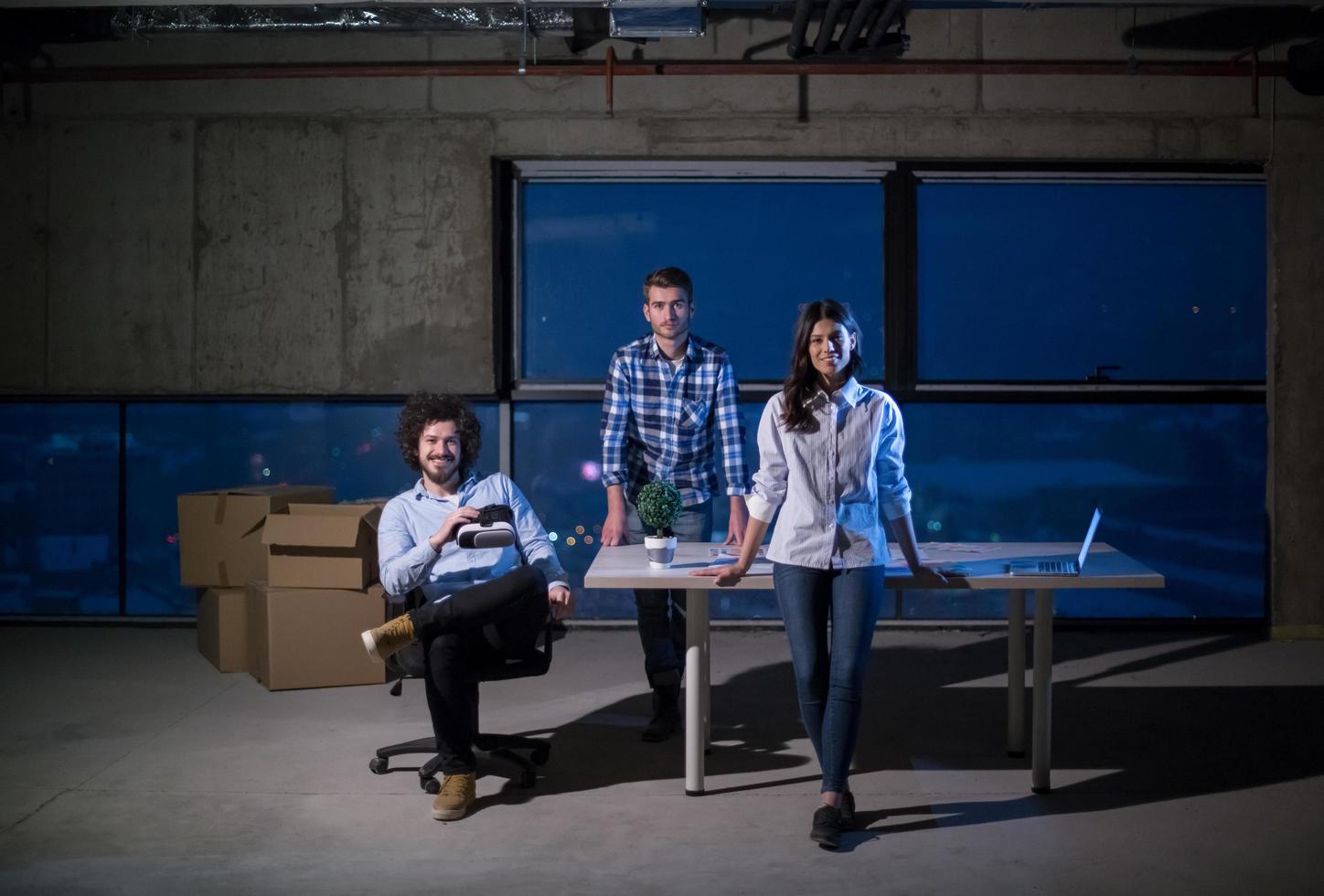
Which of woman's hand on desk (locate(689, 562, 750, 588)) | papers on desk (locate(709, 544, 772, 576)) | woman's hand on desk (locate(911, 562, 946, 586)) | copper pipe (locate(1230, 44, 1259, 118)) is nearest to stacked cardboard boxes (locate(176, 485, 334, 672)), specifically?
papers on desk (locate(709, 544, 772, 576))

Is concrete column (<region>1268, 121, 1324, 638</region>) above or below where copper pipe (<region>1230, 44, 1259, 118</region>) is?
below

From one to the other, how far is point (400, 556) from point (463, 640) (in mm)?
319

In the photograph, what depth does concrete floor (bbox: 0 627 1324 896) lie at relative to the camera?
317 cm

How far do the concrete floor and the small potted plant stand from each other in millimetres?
709

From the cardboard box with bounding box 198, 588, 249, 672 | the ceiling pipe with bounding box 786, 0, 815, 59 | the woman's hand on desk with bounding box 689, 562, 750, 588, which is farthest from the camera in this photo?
the ceiling pipe with bounding box 786, 0, 815, 59

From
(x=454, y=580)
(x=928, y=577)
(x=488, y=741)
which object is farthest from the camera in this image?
(x=488, y=741)

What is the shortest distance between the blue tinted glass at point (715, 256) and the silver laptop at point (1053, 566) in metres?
2.82

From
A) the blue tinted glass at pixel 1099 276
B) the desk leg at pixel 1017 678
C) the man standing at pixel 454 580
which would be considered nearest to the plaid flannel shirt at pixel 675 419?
the man standing at pixel 454 580

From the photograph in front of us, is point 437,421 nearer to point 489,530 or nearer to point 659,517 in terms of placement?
point 489,530

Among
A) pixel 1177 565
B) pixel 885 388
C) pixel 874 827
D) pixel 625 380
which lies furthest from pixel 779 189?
pixel 874 827

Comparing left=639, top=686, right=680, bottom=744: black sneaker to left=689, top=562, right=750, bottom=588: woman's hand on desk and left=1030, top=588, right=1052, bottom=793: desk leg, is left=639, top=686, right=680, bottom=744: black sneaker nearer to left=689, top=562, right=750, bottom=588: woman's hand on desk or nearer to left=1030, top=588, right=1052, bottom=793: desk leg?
left=689, top=562, right=750, bottom=588: woman's hand on desk

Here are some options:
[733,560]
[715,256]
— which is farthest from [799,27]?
[733,560]

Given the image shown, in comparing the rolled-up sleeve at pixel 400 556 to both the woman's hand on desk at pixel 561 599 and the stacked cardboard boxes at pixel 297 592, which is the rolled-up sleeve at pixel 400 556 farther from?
the stacked cardboard boxes at pixel 297 592

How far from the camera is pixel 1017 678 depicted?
168 inches
